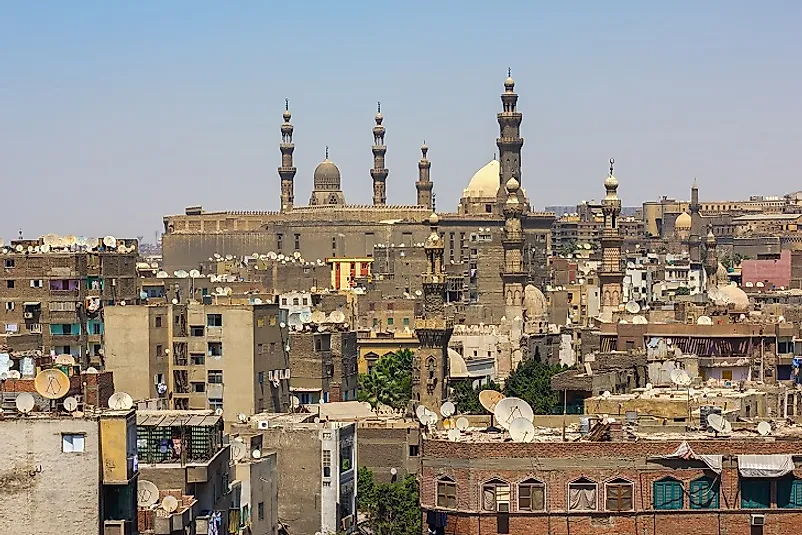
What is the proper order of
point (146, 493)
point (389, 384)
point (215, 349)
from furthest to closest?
1. point (389, 384)
2. point (215, 349)
3. point (146, 493)

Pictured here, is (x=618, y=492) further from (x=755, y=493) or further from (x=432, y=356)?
(x=432, y=356)

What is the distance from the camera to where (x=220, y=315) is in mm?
61406

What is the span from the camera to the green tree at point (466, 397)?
67.0m

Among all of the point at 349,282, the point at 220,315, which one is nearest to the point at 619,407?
the point at 220,315

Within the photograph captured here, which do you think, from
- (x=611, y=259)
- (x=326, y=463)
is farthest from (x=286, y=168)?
(x=326, y=463)

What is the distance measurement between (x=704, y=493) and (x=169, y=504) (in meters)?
8.65

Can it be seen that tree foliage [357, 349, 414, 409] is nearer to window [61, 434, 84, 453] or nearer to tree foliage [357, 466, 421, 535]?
tree foliage [357, 466, 421, 535]

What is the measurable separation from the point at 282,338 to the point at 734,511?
30.1m

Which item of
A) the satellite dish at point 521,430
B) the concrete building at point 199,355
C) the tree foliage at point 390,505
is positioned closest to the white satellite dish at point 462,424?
the satellite dish at point 521,430

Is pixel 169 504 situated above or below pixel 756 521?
above

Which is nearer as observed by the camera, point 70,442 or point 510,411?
point 70,442

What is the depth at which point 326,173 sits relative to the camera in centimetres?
17425

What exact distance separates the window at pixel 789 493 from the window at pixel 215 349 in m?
29.6

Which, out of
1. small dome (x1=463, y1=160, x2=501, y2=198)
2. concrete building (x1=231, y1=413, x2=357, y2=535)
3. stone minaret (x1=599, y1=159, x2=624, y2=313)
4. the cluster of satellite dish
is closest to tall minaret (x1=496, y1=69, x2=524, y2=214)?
small dome (x1=463, y1=160, x2=501, y2=198)
